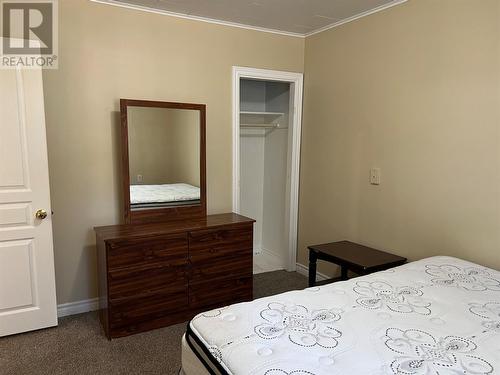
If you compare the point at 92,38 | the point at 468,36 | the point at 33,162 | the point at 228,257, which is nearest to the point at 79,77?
the point at 92,38

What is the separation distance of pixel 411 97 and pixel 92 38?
8.03 feet

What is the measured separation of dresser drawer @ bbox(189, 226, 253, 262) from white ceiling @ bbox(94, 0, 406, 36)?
5.82ft

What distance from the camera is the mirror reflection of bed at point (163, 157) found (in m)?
2.97

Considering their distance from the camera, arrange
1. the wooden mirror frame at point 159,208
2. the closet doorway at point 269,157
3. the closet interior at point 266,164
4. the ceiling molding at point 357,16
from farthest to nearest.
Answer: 1. the closet interior at point 266,164
2. the closet doorway at point 269,157
3. the wooden mirror frame at point 159,208
4. the ceiling molding at point 357,16

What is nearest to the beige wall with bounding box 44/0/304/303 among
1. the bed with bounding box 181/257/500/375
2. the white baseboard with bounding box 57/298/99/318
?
the white baseboard with bounding box 57/298/99/318

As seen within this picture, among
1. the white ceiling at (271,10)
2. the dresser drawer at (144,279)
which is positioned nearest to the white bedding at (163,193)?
the dresser drawer at (144,279)

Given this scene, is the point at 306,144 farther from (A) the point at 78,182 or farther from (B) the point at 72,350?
(B) the point at 72,350

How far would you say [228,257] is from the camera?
3.05 m

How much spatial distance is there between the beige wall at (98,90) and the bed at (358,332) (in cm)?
183

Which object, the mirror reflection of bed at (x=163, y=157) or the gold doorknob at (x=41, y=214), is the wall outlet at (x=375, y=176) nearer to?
the mirror reflection of bed at (x=163, y=157)

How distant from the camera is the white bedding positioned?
9.85ft

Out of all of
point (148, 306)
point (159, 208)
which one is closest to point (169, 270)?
point (148, 306)

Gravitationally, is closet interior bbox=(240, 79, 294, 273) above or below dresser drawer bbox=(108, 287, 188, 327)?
above

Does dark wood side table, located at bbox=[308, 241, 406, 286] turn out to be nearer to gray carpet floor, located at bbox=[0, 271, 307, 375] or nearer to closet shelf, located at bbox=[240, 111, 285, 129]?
gray carpet floor, located at bbox=[0, 271, 307, 375]
